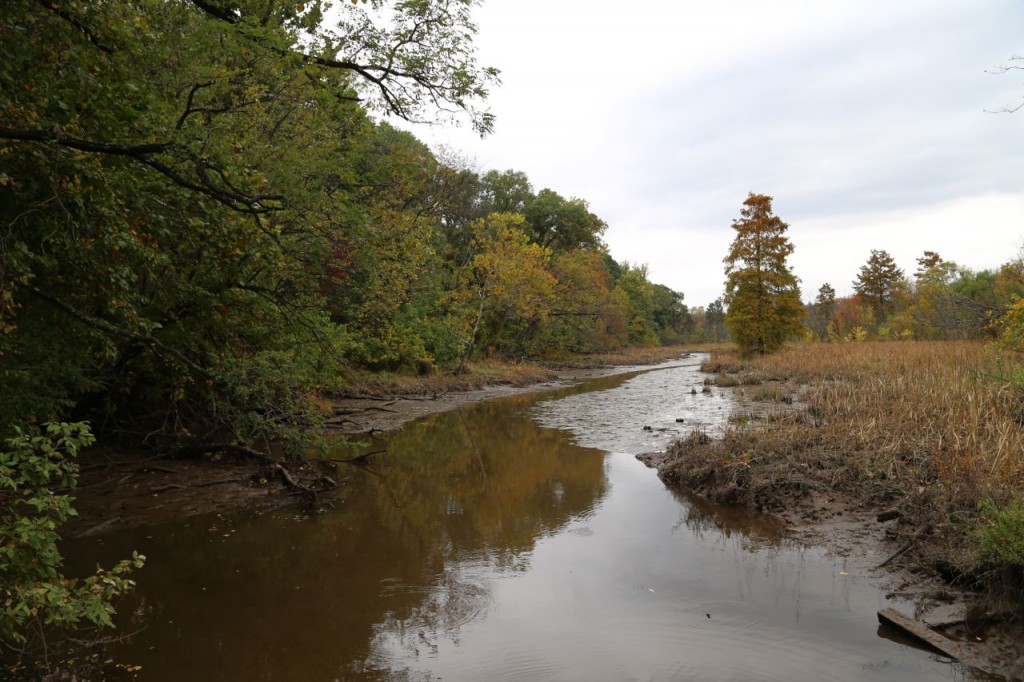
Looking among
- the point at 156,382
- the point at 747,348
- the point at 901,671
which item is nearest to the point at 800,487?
the point at 901,671

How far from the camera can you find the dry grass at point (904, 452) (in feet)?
20.7

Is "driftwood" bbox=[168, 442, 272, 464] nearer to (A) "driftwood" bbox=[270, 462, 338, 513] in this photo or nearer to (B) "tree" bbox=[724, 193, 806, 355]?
(A) "driftwood" bbox=[270, 462, 338, 513]

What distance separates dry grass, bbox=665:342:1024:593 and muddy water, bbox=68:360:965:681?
899 mm

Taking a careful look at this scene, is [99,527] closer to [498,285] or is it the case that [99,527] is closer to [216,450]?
[216,450]

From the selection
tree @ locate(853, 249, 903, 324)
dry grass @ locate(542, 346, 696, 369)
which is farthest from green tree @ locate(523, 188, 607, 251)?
tree @ locate(853, 249, 903, 324)

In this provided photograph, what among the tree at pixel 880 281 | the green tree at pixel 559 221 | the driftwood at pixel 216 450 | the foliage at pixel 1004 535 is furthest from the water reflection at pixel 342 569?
the tree at pixel 880 281

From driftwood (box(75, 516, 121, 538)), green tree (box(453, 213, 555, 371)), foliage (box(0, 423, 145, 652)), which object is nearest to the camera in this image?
foliage (box(0, 423, 145, 652))

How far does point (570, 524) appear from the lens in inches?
339

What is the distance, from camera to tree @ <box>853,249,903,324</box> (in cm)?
5950

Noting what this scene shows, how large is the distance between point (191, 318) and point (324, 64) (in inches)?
178

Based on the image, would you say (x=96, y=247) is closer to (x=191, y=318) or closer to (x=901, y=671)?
(x=191, y=318)

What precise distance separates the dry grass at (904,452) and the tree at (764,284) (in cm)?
2090

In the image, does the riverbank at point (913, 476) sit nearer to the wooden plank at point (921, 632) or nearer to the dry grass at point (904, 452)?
the dry grass at point (904, 452)

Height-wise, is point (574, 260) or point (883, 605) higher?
point (574, 260)
